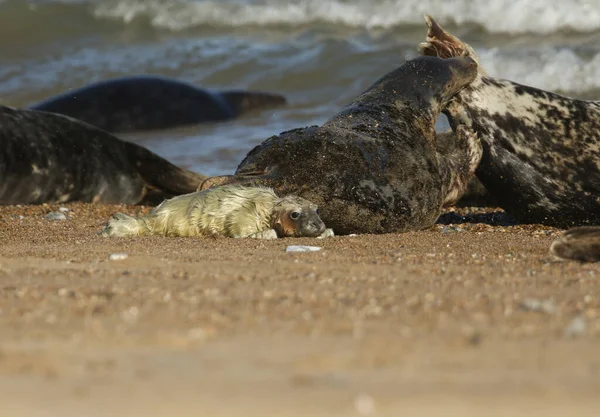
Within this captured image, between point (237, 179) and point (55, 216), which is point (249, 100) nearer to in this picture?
point (55, 216)

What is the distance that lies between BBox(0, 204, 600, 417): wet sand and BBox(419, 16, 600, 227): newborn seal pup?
224 centimetres

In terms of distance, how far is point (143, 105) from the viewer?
40.5ft

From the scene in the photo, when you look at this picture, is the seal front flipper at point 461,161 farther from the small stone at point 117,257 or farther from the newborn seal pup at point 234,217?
the small stone at point 117,257

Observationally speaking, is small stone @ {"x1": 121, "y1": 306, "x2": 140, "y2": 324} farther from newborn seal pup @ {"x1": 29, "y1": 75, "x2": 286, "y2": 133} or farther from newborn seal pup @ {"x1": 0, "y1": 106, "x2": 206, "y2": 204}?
newborn seal pup @ {"x1": 29, "y1": 75, "x2": 286, "y2": 133}

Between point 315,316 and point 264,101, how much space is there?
34.9 ft

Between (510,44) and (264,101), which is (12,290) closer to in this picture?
(264,101)

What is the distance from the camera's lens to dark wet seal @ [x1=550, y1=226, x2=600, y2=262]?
3879 mm

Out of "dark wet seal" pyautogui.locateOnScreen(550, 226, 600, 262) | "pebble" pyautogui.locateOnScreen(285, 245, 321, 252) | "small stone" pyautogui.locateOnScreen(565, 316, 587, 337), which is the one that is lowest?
"small stone" pyautogui.locateOnScreen(565, 316, 587, 337)

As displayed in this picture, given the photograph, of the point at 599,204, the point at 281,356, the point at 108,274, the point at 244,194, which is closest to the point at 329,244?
the point at 244,194

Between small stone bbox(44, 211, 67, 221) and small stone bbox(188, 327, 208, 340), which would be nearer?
small stone bbox(188, 327, 208, 340)

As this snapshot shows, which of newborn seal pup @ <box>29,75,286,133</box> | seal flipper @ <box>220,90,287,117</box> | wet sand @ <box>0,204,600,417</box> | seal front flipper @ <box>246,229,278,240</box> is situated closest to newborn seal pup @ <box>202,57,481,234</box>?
seal front flipper @ <box>246,229,278,240</box>

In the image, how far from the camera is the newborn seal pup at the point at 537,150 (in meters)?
6.15

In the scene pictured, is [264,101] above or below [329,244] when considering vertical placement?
above

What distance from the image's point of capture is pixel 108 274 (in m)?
3.50
